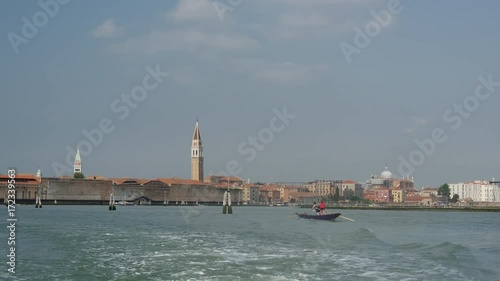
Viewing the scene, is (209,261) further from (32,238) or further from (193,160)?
(193,160)

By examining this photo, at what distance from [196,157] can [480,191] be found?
8639 centimetres

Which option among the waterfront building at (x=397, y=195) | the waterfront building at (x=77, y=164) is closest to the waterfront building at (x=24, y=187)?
the waterfront building at (x=77, y=164)

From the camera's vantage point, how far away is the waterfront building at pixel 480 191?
19075 centimetres

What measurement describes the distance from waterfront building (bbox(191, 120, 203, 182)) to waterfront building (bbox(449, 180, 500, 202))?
8127cm

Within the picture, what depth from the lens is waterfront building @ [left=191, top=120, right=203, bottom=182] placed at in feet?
503

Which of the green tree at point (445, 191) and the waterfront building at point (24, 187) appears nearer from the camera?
the waterfront building at point (24, 187)

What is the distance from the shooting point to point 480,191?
194375 millimetres

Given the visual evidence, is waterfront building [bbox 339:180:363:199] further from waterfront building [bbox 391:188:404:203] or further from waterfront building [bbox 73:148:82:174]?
waterfront building [bbox 73:148:82:174]

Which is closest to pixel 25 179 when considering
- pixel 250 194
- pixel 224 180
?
pixel 250 194

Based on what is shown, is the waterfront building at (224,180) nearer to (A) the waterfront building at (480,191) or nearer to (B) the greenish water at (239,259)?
(A) the waterfront building at (480,191)

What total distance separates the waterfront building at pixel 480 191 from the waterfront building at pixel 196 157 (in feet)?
→ 267

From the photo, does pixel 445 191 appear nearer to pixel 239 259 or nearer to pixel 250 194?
pixel 250 194

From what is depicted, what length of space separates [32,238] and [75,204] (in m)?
96.7

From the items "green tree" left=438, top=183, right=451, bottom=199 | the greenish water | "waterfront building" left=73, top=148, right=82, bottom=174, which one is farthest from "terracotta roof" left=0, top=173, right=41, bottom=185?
"green tree" left=438, top=183, right=451, bottom=199
